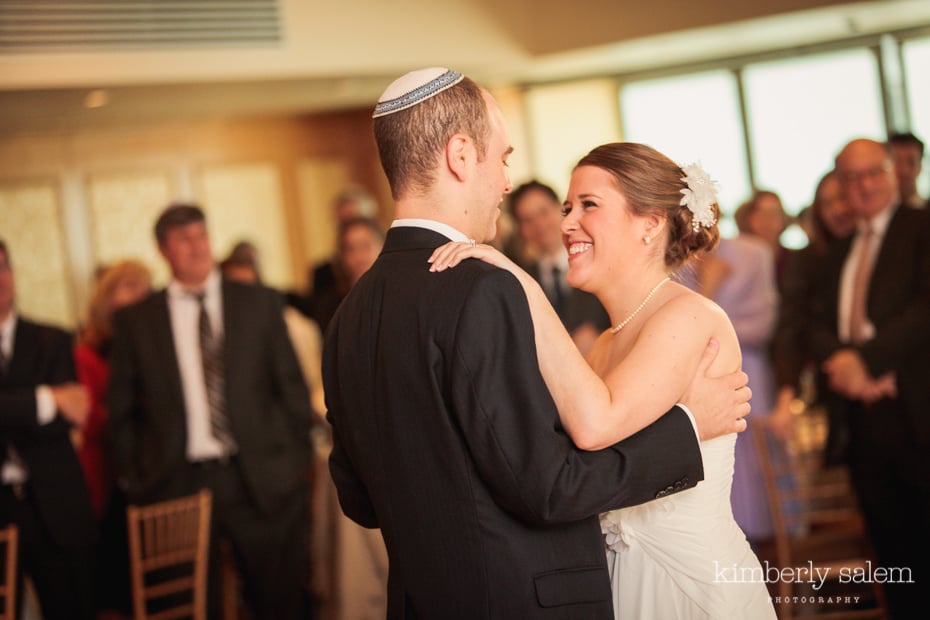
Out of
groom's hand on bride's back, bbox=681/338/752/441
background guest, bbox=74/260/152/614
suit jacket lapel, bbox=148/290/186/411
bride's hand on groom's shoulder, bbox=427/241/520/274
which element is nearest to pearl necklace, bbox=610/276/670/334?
groom's hand on bride's back, bbox=681/338/752/441

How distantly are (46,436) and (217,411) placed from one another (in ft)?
2.31

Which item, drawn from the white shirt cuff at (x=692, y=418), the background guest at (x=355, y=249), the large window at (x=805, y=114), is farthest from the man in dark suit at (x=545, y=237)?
the large window at (x=805, y=114)

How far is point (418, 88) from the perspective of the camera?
2.12 metres

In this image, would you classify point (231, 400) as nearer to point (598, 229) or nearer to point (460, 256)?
point (598, 229)

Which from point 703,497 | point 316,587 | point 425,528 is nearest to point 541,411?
point 425,528

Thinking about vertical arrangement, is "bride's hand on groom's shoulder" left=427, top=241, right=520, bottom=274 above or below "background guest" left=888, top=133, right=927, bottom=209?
below

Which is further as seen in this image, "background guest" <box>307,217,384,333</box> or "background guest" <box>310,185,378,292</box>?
"background guest" <box>310,185,378,292</box>

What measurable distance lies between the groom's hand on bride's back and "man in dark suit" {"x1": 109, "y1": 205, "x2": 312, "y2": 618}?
2.78m

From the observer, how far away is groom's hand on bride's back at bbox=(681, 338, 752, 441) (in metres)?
2.32

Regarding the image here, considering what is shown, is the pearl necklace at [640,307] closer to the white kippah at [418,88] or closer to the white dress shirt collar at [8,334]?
the white kippah at [418,88]

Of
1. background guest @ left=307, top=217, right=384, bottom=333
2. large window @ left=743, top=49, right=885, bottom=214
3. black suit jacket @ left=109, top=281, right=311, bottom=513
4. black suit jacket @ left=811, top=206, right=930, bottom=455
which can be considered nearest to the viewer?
black suit jacket @ left=811, top=206, right=930, bottom=455

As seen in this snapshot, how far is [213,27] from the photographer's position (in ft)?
23.6

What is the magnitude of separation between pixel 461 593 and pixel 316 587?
4.43 meters

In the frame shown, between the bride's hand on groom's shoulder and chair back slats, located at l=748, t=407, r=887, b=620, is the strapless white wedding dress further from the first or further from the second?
chair back slats, located at l=748, t=407, r=887, b=620
